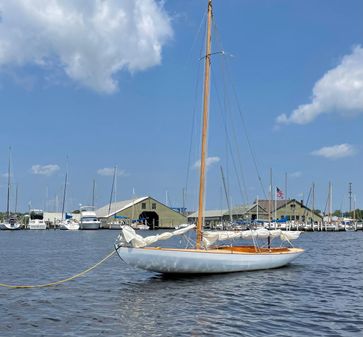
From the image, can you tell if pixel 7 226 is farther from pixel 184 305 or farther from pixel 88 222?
pixel 184 305

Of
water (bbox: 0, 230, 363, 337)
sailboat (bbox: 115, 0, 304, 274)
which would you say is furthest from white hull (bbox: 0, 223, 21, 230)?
sailboat (bbox: 115, 0, 304, 274)

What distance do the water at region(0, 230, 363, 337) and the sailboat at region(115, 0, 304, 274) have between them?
655 mm

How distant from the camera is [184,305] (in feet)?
67.7

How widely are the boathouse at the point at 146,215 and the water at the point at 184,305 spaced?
104865mm

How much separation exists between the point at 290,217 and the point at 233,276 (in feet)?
367

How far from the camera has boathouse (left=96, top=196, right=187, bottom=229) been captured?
137m

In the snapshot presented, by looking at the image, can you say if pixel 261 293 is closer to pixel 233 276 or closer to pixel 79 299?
pixel 233 276

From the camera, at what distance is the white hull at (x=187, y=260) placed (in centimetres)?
2619

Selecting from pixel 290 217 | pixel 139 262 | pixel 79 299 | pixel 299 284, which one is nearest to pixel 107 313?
pixel 79 299

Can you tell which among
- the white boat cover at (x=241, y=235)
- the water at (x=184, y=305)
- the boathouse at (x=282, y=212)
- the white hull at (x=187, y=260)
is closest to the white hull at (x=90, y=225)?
the boathouse at (x=282, y=212)

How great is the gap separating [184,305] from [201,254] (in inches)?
262

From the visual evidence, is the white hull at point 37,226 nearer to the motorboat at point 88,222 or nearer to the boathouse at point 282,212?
the motorboat at point 88,222

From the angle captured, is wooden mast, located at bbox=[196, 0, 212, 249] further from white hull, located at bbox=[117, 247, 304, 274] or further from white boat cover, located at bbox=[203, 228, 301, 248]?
white hull, located at bbox=[117, 247, 304, 274]

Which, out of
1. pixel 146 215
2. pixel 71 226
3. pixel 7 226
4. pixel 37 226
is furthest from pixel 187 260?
pixel 146 215
